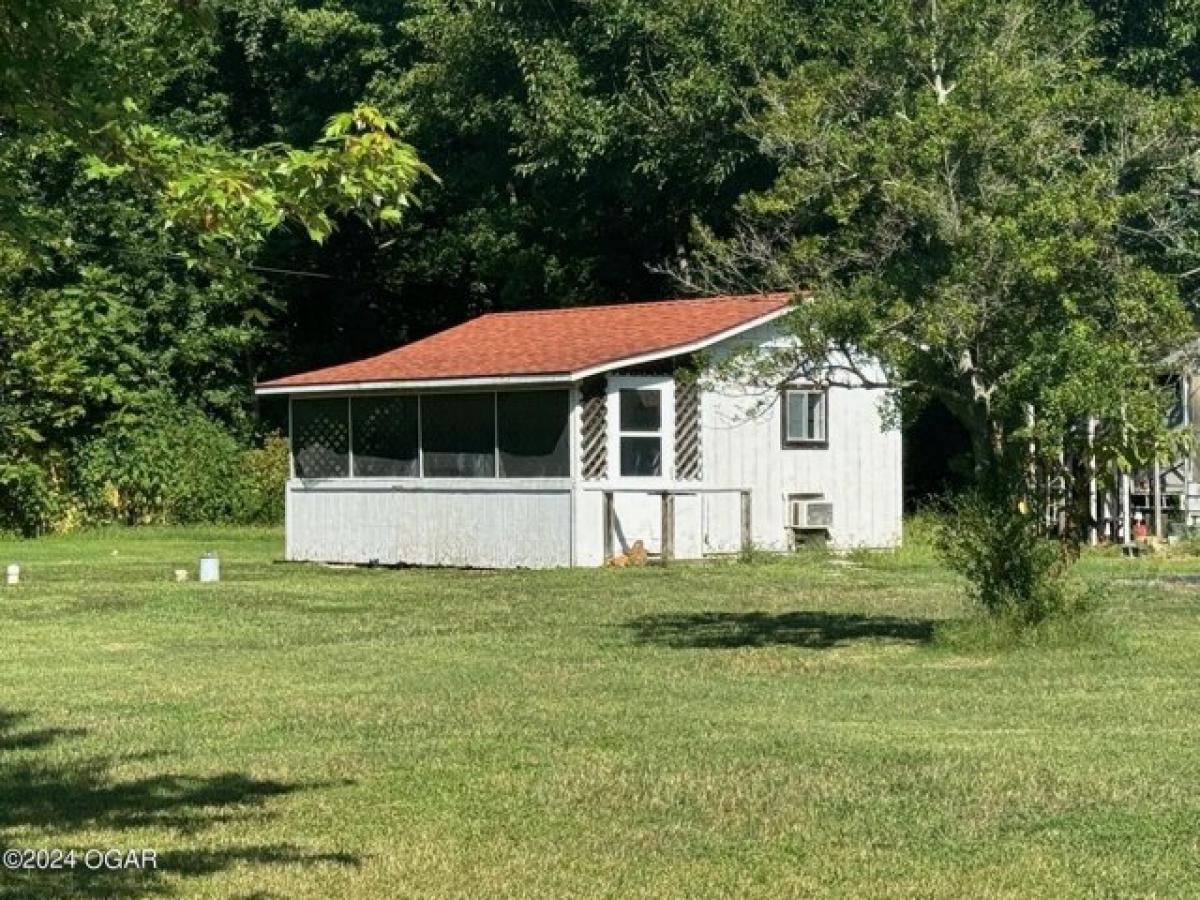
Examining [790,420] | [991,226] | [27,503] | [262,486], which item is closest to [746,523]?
[790,420]

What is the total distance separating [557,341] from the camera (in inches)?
1218

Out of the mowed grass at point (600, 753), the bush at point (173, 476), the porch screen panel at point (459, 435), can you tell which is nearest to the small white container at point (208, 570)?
the mowed grass at point (600, 753)

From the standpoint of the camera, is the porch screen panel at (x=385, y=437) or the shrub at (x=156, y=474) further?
the shrub at (x=156, y=474)

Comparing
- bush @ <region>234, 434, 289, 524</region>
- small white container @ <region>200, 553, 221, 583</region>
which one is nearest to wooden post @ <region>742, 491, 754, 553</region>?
small white container @ <region>200, 553, 221, 583</region>

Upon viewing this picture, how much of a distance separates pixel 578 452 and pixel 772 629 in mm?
10365

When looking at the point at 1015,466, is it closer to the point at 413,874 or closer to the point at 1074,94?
the point at 1074,94

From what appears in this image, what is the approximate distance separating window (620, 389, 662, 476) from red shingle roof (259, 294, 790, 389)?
71 cm

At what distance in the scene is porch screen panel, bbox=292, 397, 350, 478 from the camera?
31.6 meters

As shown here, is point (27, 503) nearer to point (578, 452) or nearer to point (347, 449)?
point (347, 449)

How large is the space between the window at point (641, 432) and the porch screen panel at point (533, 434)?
935 millimetres

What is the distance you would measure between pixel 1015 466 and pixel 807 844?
8.06 m

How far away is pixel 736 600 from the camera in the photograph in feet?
71.1

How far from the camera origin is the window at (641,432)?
2912cm

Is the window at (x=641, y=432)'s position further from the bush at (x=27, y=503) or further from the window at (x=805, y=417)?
the bush at (x=27, y=503)
